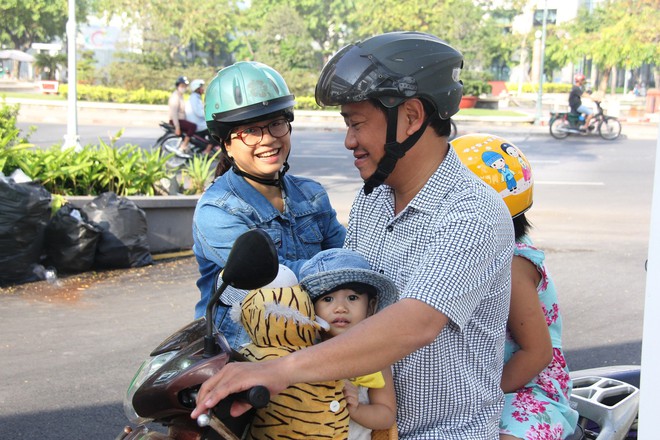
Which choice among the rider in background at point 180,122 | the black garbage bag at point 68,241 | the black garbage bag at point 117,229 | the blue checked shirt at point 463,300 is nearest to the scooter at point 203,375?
the blue checked shirt at point 463,300

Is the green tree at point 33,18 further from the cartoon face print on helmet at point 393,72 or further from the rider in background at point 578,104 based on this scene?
the cartoon face print on helmet at point 393,72

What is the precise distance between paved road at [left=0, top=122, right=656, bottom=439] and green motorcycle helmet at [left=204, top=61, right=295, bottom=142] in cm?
243

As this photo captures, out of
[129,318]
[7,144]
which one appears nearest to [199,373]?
[129,318]

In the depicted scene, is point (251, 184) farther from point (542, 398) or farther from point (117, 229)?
point (117, 229)

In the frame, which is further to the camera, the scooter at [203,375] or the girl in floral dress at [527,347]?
the girl in floral dress at [527,347]

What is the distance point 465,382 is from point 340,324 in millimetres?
370

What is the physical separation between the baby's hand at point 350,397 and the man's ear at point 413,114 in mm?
652

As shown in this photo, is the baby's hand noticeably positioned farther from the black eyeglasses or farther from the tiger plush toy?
the black eyeglasses

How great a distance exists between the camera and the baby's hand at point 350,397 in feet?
6.34

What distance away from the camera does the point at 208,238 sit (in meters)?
2.55

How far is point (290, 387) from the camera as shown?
1.86 metres

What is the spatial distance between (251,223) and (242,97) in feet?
1.42

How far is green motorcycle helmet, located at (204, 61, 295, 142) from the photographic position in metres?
2.71

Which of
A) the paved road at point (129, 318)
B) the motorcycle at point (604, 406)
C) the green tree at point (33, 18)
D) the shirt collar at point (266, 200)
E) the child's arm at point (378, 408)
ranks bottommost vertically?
the paved road at point (129, 318)
